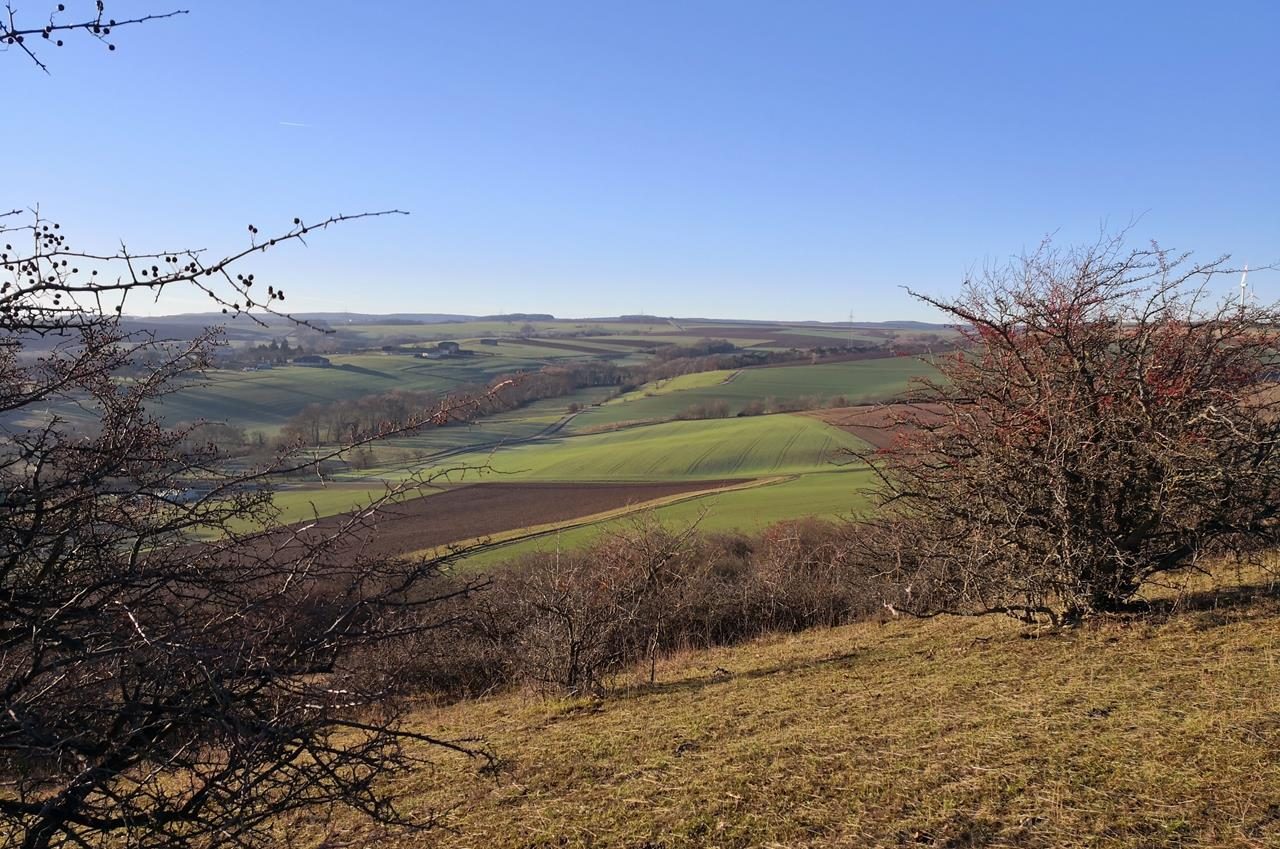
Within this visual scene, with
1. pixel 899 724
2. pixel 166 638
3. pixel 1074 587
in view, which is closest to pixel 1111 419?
pixel 1074 587

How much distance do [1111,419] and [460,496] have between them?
39.2 metres

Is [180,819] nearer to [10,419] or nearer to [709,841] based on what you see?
[10,419]

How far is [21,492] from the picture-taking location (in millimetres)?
3098

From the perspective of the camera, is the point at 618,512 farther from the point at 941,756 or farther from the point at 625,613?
the point at 941,756

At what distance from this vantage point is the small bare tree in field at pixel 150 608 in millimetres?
2881

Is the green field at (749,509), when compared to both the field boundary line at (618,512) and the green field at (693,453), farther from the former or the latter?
the green field at (693,453)

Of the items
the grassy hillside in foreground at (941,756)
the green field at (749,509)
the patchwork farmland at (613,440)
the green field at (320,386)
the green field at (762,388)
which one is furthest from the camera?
the green field at (762,388)

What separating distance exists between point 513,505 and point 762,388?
137 feet

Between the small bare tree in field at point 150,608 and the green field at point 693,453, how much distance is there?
4067 cm

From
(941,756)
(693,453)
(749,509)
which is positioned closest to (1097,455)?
(941,756)

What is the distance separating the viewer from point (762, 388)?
77.6 metres

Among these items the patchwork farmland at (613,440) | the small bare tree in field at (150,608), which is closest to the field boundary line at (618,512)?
the patchwork farmland at (613,440)

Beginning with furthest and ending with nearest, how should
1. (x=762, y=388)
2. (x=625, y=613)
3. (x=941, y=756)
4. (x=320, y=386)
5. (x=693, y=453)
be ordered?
(x=762, y=388), (x=320, y=386), (x=693, y=453), (x=625, y=613), (x=941, y=756)

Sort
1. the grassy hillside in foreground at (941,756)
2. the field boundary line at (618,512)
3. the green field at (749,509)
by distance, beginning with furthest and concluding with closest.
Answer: the field boundary line at (618,512)
the green field at (749,509)
the grassy hillside in foreground at (941,756)
